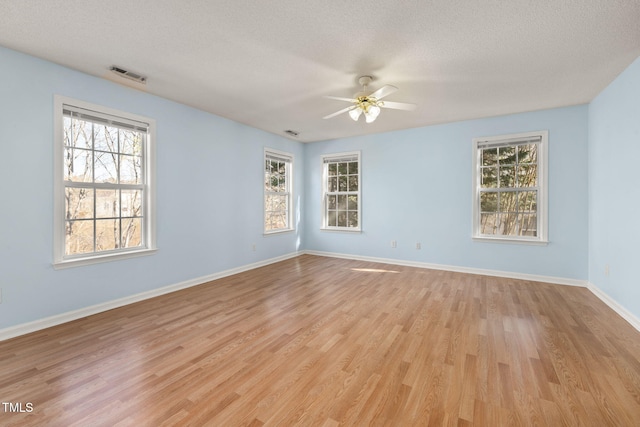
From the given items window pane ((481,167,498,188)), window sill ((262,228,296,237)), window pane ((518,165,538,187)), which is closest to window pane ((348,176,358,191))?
window sill ((262,228,296,237))

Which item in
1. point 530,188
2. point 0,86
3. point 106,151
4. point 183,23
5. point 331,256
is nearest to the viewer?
point 183,23

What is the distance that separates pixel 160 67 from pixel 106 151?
119cm

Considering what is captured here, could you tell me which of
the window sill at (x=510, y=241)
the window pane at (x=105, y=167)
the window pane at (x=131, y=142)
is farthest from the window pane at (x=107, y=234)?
the window sill at (x=510, y=241)

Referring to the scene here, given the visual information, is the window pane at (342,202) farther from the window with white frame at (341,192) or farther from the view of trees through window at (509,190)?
the view of trees through window at (509,190)

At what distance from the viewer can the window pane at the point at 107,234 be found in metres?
3.14

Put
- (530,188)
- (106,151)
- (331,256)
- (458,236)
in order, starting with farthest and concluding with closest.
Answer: (331,256), (458,236), (530,188), (106,151)

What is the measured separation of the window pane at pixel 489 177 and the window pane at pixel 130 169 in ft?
16.9

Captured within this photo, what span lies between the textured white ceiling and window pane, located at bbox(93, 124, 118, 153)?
1.97 feet

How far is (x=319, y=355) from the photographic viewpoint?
2.17 metres

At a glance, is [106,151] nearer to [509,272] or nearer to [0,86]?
[0,86]

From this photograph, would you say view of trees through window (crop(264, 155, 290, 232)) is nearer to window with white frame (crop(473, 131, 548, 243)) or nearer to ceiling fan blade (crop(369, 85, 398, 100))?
ceiling fan blade (crop(369, 85, 398, 100))

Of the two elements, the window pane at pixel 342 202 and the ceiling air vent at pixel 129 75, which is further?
the window pane at pixel 342 202

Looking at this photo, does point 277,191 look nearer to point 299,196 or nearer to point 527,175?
point 299,196

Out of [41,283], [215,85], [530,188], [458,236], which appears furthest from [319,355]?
[530,188]
